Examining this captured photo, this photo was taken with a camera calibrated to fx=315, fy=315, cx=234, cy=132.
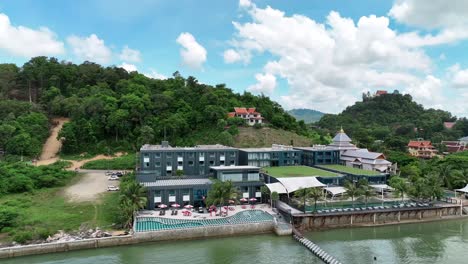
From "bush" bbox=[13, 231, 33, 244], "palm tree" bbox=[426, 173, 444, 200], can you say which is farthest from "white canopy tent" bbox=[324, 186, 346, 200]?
"bush" bbox=[13, 231, 33, 244]

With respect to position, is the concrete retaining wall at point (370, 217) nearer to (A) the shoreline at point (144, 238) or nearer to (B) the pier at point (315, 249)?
(A) the shoreline at point (144, 238)

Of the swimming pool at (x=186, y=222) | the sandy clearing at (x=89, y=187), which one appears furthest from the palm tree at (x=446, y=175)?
the sandy clearing at (x=89, y=187)

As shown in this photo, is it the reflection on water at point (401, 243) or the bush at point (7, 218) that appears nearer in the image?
the reflection on water at point (401, 243)

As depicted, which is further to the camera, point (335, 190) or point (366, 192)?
point (335, 190)

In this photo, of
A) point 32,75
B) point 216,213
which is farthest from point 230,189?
point 32,75

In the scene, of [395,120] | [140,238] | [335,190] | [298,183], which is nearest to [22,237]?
[140,238]

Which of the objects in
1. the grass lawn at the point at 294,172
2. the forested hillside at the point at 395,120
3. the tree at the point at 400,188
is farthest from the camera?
the forested hillside at the point at 395,120

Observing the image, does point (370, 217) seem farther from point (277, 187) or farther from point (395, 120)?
point (395, 120)

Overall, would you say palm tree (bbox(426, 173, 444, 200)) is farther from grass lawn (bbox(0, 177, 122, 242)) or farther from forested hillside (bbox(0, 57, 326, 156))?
grass lawn (bbox(0, 177, 122, 242))
